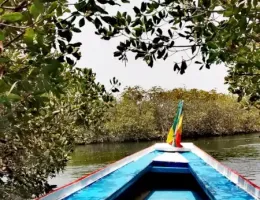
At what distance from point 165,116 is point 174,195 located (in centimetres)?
5521

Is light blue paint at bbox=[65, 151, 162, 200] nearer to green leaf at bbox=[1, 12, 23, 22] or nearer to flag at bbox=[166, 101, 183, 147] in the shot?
flag at bbox=[166, 101, 183, 147]

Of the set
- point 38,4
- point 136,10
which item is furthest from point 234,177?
point 38,4

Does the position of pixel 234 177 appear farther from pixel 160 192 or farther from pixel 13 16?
pixel 13 16

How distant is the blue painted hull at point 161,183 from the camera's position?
4.61 meters

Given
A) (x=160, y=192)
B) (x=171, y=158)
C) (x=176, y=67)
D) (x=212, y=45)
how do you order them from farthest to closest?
(x=171, y=158) < (x=160, y=192) < (x=176, y=67) < (x=212, y=45)

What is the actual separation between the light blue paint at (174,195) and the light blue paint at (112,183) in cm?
38

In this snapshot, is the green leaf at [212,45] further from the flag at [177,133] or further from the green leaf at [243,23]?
the flag at [177,133]

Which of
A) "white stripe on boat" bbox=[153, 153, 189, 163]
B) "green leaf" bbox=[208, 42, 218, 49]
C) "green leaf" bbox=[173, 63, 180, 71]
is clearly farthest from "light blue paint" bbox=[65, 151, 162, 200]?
"green leaf" bbox=[208, 42, 218, 49]

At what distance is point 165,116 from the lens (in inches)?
2409

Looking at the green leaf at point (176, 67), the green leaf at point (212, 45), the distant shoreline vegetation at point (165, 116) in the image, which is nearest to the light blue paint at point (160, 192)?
the green leaf at point (176, 67)

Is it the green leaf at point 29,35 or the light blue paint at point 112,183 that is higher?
the green leaf at point 29,35

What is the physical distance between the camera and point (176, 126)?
1046 centimetres

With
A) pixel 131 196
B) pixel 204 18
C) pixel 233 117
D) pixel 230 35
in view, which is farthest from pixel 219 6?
pixel 233 117

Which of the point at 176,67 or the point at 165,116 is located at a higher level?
the point at 165,116
